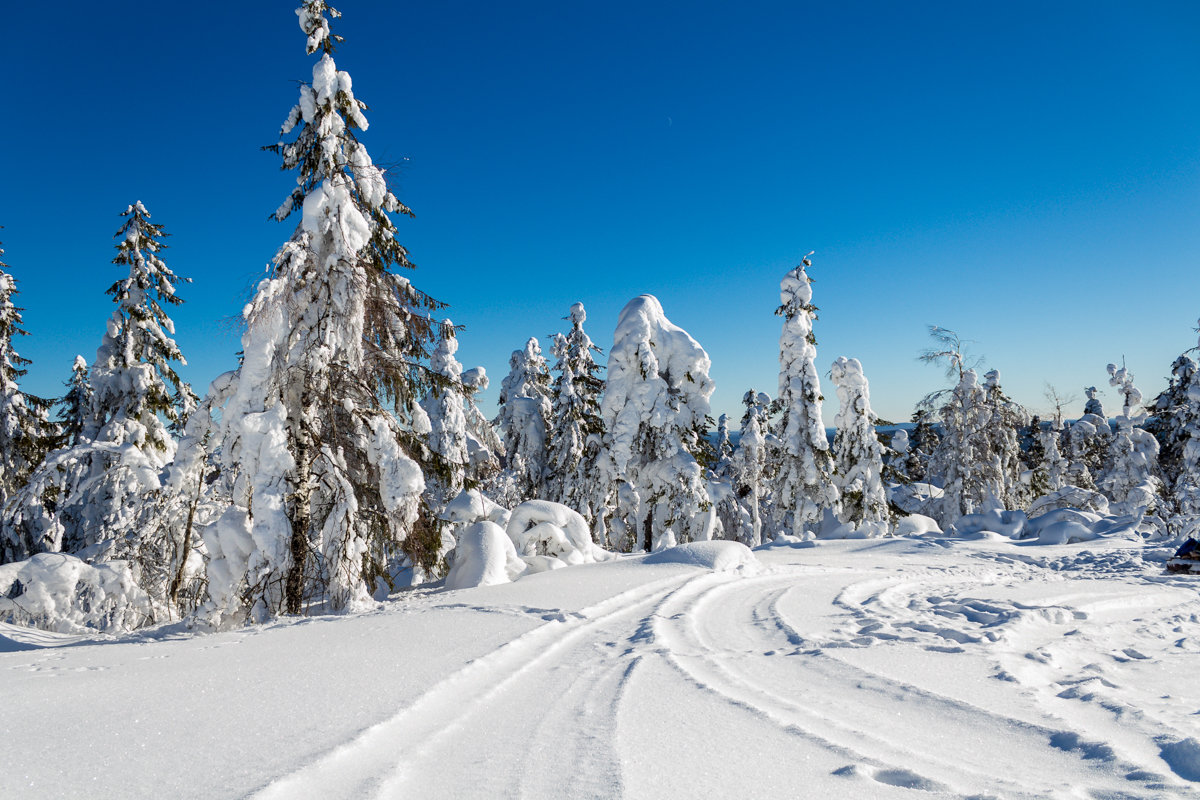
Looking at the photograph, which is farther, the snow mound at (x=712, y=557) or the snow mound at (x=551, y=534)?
the snow mound at (x=551, y=534)

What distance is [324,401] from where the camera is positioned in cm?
880

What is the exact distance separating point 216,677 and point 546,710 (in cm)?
250

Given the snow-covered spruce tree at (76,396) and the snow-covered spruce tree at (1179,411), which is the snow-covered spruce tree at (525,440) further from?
the snow-covered spruce tree at (1179,411)

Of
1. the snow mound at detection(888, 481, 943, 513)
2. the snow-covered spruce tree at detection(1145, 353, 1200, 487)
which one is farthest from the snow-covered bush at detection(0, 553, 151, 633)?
the snow mound at detection(888, 481, 943, 513)

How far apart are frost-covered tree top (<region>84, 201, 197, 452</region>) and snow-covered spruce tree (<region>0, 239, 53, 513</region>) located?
436 centimetres

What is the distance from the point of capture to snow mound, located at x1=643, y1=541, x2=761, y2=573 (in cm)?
1030

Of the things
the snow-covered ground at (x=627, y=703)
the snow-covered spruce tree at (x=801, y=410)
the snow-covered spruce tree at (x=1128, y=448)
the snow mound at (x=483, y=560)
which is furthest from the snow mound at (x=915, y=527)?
the snow-covered spruce tree at (x=1128, y=448)

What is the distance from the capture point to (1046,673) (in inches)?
170

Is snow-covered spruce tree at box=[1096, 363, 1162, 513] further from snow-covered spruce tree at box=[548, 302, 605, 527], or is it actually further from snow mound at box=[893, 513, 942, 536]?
snow-covered spruce tree at box=[548, 302, 605, 527]

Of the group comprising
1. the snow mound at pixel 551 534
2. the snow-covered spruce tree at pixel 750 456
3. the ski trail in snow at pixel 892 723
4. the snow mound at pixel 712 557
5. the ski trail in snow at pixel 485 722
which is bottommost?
the ski trail in snow at pixel 892 723

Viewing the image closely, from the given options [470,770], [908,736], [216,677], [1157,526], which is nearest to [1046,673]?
[908,736]

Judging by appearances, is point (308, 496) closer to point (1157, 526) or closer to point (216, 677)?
point (216, 677)

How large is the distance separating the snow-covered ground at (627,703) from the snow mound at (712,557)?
118 inches

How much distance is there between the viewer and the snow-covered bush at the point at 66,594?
9109 mm
